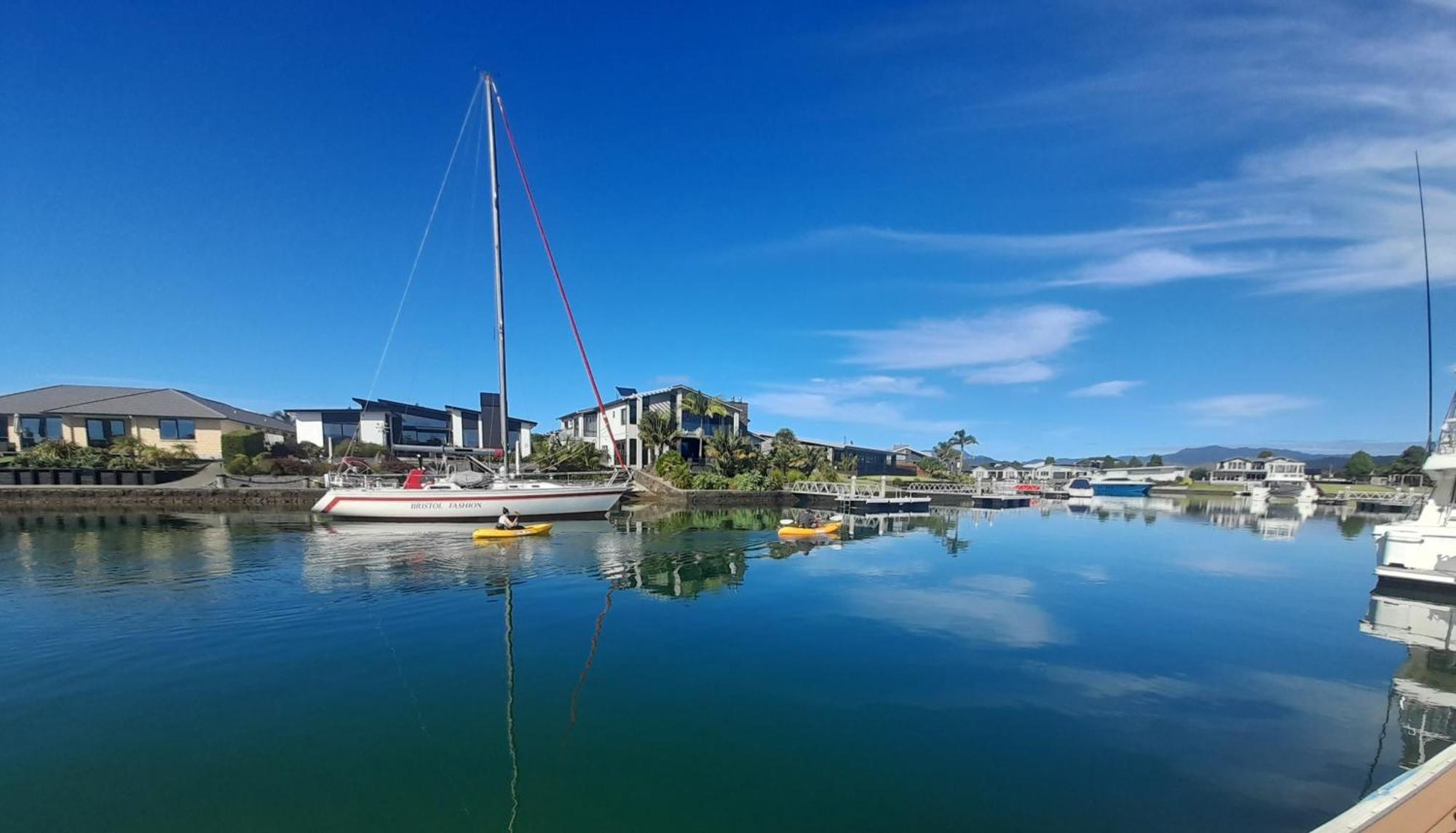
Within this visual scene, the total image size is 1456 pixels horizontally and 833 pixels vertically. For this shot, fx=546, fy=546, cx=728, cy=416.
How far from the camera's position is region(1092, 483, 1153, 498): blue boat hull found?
8956cm

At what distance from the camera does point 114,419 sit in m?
47.2

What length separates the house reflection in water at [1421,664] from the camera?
955 cm

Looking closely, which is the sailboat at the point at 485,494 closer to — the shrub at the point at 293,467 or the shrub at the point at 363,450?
the shrub at the point at 293,467

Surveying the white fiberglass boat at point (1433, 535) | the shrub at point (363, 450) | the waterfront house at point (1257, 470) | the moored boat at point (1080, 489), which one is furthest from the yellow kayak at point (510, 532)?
the waterfront house at point (1257, 470)

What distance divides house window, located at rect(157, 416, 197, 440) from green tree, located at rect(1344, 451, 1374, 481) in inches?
6592

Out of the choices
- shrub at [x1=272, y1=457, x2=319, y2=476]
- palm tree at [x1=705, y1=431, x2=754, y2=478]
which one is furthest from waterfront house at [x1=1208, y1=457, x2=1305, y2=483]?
shrub at [x1=272, y1=457, x2=319, y2=476]

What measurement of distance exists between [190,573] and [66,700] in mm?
10851

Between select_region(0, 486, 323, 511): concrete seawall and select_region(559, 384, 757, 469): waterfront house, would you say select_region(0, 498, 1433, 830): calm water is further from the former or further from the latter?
select_region(559, 384, 757, 469): waterfront house

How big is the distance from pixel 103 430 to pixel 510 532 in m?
48.3

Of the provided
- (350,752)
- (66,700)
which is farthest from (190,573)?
(350,752)

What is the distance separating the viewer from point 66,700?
365 inches

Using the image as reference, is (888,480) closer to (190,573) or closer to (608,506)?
(608,506)

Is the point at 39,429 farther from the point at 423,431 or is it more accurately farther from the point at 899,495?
the point at 899,495

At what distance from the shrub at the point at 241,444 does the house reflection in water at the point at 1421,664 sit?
64169mm
